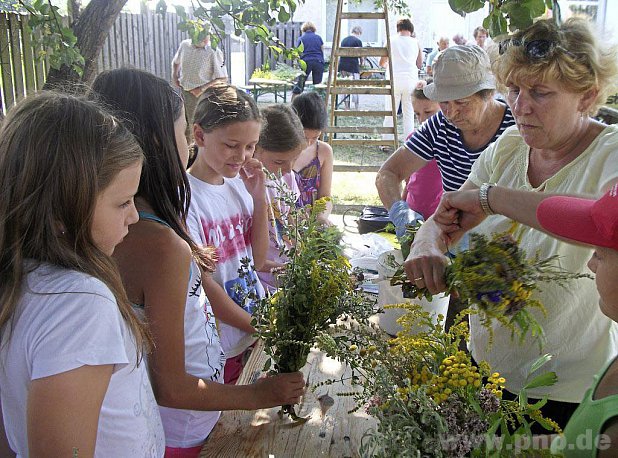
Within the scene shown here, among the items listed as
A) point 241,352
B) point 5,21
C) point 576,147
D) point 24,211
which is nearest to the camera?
point 24,211

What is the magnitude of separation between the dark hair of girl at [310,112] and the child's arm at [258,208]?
139cm

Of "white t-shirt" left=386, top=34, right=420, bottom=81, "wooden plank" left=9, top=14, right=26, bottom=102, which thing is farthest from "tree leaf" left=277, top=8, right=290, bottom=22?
"white t-shirt" left=386, top=34, right=420, bottom=81

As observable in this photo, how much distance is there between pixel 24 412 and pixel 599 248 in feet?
3.54

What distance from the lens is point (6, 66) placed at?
564 centimetres

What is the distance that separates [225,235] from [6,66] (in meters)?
4.59

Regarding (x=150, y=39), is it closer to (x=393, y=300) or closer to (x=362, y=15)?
(x=362, y=15)

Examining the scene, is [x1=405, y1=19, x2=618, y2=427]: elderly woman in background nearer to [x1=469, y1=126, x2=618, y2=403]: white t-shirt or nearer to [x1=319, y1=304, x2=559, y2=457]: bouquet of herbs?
[x1=469, y1=126, x2=618, y2=403]: white t-shirt

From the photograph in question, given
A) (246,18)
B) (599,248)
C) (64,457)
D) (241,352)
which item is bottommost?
(241,352)

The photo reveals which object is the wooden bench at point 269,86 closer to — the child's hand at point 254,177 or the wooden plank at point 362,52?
the wooden plank at point 362,52

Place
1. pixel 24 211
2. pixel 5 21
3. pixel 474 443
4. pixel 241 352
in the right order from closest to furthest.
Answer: pixel 474 443
pixel 24 211
pixel 241 352
pixel 5 21

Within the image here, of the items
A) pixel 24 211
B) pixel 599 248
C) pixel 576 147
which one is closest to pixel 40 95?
pixel 24 211

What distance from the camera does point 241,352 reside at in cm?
216

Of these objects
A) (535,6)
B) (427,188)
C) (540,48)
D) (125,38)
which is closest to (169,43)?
(125,38)

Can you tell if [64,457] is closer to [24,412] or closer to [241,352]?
[24,412]
